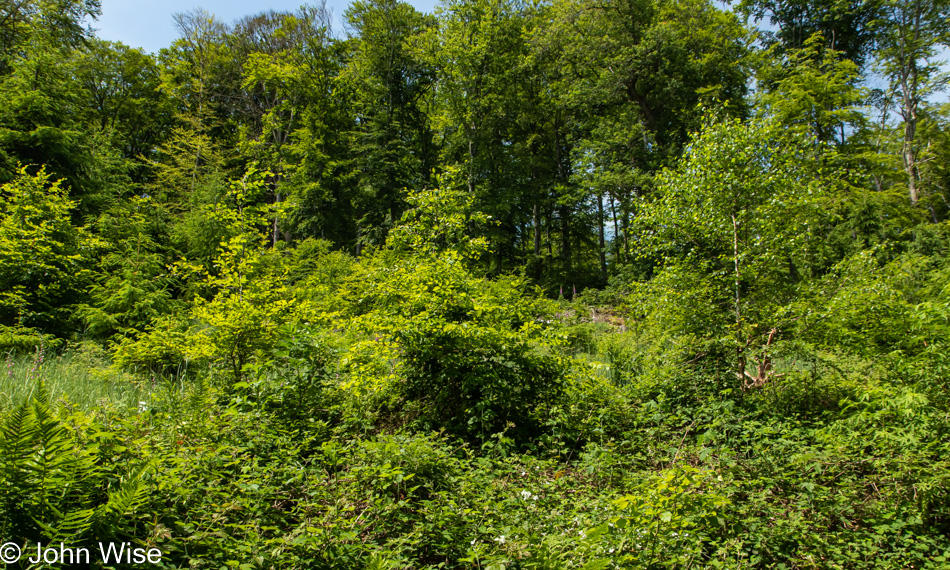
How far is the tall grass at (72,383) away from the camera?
12.3 feet

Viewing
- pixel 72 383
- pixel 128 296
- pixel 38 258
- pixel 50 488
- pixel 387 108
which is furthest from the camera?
pixel 387 108

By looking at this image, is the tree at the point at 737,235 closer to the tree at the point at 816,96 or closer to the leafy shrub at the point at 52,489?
the leafy shrub at the point at 52,489

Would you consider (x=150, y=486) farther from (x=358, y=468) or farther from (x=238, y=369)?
(x=238, y=369)

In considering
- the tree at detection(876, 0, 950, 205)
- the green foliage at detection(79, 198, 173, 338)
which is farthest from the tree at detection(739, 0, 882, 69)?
the green foliage at detection(79, 198, 173, 338)

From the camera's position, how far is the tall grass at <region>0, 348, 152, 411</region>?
3.74 m

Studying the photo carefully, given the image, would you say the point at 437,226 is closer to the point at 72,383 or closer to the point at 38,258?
the point at 72,383

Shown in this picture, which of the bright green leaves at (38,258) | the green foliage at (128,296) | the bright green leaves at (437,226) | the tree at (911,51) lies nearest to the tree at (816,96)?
the tree at (911,51)

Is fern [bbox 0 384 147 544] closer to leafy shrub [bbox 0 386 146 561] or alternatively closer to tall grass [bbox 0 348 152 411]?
leafy shrub [bbox 0 386 146 561]

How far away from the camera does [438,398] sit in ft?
15.6

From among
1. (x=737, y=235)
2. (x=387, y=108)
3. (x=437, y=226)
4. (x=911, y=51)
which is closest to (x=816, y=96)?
(x=911, y=51)

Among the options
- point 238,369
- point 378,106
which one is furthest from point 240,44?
point 238,369

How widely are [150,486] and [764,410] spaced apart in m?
5.63

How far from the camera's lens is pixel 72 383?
4.40 m

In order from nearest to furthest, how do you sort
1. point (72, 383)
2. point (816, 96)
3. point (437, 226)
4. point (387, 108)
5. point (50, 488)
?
point (50, 488)
point (72, 383)
point (437, 226)
point (816, 96)
point (387, 108)
